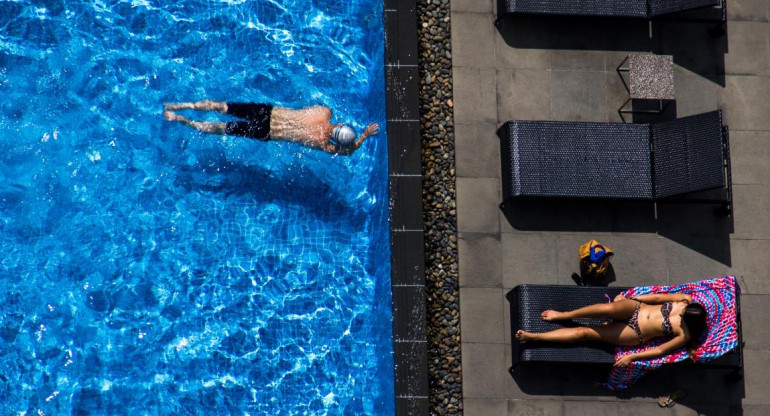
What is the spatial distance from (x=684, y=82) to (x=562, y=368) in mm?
4212

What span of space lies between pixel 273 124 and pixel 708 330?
5.93 m

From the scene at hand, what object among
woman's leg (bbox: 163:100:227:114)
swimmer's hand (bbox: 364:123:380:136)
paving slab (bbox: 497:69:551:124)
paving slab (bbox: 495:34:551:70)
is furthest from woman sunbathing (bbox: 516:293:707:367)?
woman's leg (bbox: 163:100:227:114)

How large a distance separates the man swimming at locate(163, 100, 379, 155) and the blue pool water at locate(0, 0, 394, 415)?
0.40 feet

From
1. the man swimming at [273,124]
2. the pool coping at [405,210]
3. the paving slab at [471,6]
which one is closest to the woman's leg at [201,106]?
the man swimming at [273,124]

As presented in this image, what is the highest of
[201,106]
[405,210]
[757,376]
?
[201,106]

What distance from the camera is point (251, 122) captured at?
13.3 metres

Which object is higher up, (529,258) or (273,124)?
(273,124)

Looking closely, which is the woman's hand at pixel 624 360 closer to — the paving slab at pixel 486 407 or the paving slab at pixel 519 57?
the paving slab at pixel 486 407

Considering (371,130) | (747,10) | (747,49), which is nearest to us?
(371,130)

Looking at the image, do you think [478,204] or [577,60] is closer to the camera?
[478,204]

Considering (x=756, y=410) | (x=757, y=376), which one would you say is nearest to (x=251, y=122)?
(x=757, y=376)

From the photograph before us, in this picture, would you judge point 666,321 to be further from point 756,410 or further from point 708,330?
point 756,410

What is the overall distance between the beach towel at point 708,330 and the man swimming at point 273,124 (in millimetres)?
4193

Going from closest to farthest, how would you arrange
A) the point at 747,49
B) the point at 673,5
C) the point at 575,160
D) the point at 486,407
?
1. the point at 486,407
2. the point at 575,160
3. the point at 673,5
4. the point at 747,49
